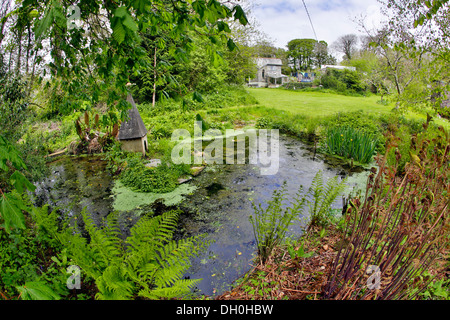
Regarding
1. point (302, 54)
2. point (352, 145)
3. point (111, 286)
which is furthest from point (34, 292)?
point (302, 54)

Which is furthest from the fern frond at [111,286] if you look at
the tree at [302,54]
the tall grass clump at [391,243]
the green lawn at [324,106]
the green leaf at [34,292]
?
the tree at [302,54]

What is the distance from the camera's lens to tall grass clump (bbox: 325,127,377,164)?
6.07 metres

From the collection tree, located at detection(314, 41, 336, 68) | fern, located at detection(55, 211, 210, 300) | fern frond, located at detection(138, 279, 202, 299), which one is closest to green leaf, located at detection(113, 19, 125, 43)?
fern, located at detection(55, 211, 210, 300)

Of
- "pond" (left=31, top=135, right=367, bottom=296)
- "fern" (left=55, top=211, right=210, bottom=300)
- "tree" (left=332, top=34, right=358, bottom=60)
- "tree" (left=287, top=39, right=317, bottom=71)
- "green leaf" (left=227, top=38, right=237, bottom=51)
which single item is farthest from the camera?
"tree" (left=287, top=39, right=317, bottom=71)

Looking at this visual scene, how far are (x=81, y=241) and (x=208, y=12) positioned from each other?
2.25m

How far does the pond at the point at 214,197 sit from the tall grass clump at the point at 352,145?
1.79 ft

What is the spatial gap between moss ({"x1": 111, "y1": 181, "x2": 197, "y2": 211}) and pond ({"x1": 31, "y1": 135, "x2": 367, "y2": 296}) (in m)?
0.04

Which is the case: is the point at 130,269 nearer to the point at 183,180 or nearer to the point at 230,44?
the point at 230,44

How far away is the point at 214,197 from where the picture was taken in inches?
183

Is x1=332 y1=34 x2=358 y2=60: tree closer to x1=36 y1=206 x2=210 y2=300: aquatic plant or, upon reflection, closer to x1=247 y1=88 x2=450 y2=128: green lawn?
x1=247 y1=88 x2=450 y2=128: green lawn

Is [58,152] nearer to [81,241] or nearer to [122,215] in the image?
[122,215]

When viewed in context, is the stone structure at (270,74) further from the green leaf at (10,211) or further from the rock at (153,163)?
the green leaf at (10,211)

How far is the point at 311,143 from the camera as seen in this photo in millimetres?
8203
